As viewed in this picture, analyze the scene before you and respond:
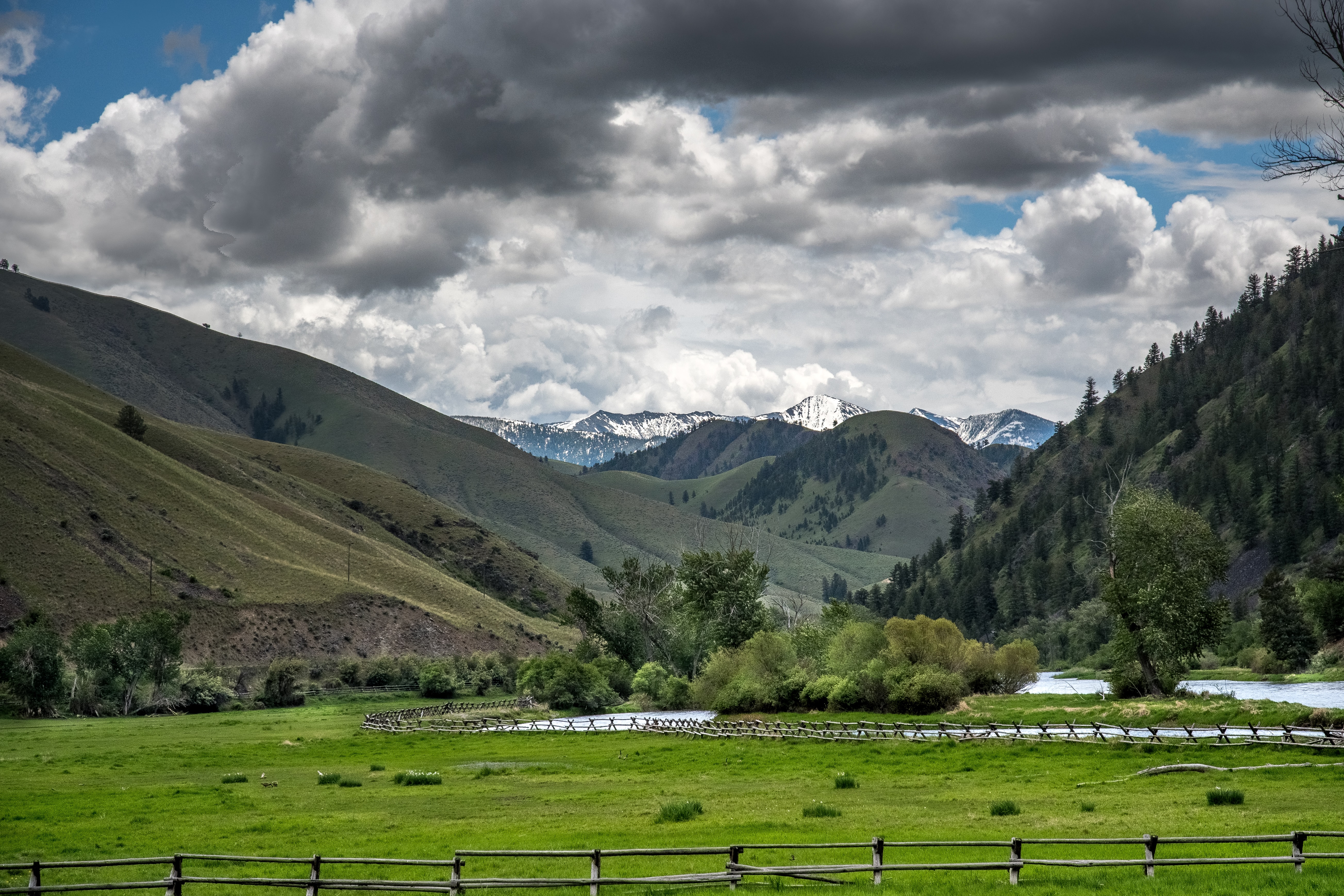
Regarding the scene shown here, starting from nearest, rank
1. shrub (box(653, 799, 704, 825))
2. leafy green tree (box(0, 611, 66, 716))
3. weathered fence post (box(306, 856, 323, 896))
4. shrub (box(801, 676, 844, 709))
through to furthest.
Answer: weathered fence post (box(306, 856, 323, 896)) < shrub (box(653, 799, 704, 825)) < shrub (box(801, 676, 844, 709)) < leafy green tree (box(0, 611, 66, 716))

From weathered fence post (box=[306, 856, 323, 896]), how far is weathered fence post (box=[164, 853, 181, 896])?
93.3 inches

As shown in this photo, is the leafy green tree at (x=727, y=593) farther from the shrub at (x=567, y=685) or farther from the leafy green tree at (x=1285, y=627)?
the leafy green tree at (x=1285, y=627)

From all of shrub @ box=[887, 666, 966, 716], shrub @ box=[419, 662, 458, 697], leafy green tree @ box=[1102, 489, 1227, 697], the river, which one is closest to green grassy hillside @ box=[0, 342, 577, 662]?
shrub @ box=[419, 662, 458, 697]

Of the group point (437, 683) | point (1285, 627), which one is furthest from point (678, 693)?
point (1285, 627)

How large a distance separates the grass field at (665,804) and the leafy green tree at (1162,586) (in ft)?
79.0

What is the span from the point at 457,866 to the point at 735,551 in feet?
293

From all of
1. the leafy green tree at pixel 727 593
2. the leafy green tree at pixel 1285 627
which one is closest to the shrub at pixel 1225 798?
the leafy green tree at pixel 727 593

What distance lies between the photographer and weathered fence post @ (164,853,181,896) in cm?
2008

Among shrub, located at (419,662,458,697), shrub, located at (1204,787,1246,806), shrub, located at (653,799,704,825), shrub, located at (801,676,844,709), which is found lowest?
shrub, located at (419,662,458,697)

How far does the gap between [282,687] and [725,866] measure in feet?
367

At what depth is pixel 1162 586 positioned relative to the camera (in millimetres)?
70938

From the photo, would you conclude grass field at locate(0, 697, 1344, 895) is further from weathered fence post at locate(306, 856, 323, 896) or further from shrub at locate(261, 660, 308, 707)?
shrub at locate(261, 660, 308, 707)

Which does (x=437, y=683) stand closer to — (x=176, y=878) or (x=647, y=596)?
(x=647, y=596)

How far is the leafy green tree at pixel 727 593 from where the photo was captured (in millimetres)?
104688
